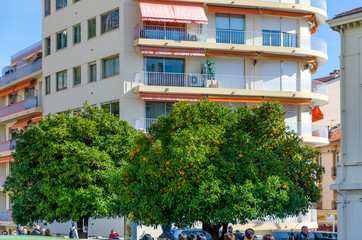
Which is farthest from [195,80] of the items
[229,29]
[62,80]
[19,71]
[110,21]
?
[19,71]

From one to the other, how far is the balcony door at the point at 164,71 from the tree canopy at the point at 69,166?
6.35 metres

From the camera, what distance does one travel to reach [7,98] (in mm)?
62969

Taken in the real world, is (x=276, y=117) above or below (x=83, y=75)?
below

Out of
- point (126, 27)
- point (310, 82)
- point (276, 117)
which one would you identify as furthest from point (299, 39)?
point (276, 117)

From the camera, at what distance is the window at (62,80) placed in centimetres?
4972

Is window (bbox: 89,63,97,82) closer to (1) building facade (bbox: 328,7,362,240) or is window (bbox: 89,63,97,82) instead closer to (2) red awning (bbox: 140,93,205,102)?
(2) red awning (bbox: 140,93,205,102)

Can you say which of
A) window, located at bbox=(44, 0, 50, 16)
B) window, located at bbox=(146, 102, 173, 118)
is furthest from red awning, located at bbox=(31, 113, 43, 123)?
window, located at bbox=(146, 102, 173, 118)

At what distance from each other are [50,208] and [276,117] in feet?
42.0

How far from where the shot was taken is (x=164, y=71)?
143 feet

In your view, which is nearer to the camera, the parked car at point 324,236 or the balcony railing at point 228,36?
the parked car at point 324,236

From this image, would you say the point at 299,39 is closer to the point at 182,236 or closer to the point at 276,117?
the point at 276,117

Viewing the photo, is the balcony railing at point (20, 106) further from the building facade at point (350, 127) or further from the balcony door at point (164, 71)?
the building facade at point (350, 127)

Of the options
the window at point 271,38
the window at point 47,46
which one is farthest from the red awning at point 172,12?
Answer: the window at point 47,46

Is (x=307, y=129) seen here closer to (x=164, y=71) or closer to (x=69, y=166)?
(x=164, y=71)
